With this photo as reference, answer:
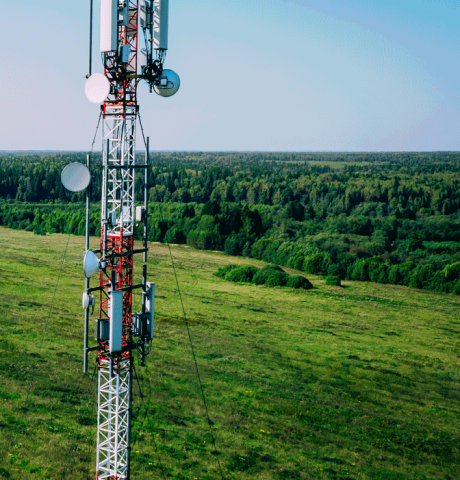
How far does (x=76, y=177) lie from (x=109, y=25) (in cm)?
299

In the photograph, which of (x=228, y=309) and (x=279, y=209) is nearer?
(x=228, y=309)

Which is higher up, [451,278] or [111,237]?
[111,237]

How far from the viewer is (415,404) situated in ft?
78.7

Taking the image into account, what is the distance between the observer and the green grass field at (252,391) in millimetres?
17734

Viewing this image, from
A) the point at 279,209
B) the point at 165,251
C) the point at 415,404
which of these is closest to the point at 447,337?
the point at 415,404

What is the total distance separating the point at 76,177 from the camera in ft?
37.3

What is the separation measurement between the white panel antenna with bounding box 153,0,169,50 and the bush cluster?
3841 cm

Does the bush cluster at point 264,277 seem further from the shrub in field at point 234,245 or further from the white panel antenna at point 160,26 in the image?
the white panel antenna at point 160,26

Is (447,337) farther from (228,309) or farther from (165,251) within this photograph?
(165,251)

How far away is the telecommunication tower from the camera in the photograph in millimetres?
10750

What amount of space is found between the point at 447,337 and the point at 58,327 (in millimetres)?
23862

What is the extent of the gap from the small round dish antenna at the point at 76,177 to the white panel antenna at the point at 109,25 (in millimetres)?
2328

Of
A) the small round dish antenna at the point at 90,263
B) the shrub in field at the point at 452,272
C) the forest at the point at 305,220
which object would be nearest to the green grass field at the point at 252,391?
the small round dish antenna at the point at 90,263

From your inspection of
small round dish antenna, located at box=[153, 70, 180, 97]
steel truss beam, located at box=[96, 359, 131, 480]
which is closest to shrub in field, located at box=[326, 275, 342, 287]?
small round dish antenna, located at box=[153, 70, 180, 97]
